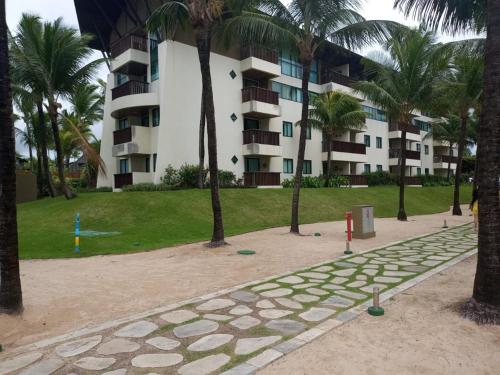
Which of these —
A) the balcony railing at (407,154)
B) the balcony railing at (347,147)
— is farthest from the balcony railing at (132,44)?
the balcony railing at (407,154)

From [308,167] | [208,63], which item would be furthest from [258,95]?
[208,63]

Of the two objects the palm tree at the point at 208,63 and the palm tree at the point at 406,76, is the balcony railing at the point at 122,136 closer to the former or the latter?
the palm tree at the point at 208,63

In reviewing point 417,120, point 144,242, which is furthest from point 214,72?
point 417,120

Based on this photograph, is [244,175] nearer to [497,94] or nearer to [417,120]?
[497,94]

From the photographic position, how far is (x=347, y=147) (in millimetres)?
31875

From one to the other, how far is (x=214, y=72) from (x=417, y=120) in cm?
3291

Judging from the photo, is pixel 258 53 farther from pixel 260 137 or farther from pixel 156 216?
pixel 156 216

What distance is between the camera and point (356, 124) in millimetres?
28672

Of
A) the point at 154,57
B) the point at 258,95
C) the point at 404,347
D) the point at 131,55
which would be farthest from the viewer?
the point at 258,95

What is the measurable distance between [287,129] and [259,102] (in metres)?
4.50

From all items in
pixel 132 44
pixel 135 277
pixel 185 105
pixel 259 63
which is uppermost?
pixel 132 44

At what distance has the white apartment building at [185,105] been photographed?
22.4m

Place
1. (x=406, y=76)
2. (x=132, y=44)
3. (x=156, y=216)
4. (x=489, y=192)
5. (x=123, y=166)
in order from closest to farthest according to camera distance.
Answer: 1. (x=489, y=192)
2. (x=156, y=216)
3. (x=406, y=76)
4. (x=132, y=44)
5. (x=123, y=166)

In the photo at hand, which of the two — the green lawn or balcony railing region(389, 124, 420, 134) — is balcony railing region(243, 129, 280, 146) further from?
balcony railing region(389, 124, 420, 134)
